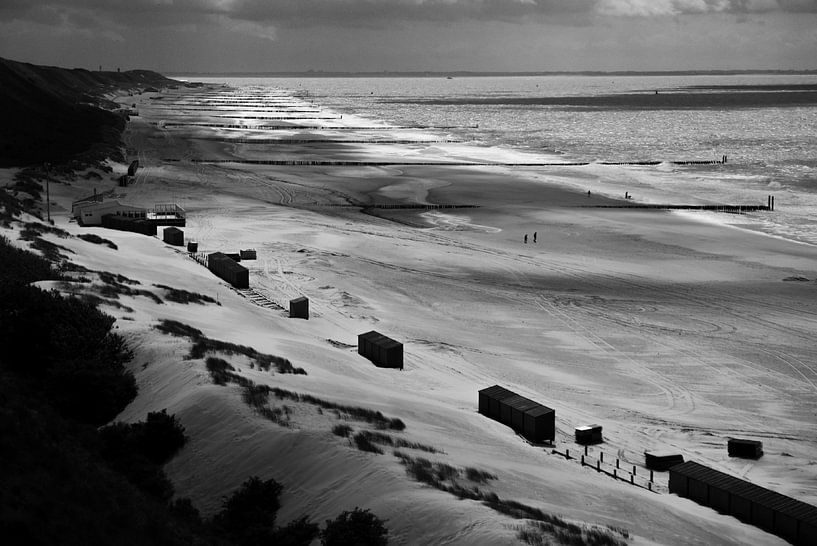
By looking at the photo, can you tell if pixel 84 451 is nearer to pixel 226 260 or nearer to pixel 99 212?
pixel 226 260

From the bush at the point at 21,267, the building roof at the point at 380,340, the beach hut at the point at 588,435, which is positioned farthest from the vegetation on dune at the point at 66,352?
the beach hut at the point at 588,435

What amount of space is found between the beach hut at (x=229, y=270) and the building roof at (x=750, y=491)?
27.0 metres

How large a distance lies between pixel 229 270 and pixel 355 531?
30.3m

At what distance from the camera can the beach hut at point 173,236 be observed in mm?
56969

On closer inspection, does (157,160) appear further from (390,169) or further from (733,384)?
(733,384)

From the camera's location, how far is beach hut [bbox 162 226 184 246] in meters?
57.0

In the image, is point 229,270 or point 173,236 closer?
point 229,270

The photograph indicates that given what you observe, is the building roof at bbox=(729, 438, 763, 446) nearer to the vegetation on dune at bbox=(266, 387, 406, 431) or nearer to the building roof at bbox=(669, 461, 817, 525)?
the building roof at bbox=(669, 461, 817, 525)

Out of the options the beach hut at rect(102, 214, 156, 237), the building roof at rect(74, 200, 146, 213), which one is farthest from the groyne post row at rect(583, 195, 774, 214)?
the building roof at rect(74, 200, 146, 213)

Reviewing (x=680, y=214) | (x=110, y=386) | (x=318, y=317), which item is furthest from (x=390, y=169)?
(x=110, y=386)

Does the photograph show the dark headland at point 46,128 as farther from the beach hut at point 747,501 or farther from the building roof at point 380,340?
the beach hut at point 747,501

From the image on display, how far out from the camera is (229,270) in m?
47.0

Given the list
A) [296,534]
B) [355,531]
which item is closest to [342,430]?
[296,534]

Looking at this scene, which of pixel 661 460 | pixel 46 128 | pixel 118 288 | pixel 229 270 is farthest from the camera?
pixel 46 128
